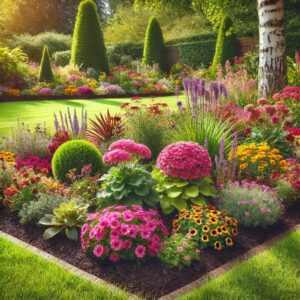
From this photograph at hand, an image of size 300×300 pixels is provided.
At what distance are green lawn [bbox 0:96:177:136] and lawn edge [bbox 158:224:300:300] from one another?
19.3 ft

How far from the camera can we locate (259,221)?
457 centimetres

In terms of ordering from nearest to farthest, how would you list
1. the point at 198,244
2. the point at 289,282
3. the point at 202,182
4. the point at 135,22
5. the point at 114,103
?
the point at 289,282
the point at 198,244
the point at 202,182
the point at 114,103
the point at 135,22

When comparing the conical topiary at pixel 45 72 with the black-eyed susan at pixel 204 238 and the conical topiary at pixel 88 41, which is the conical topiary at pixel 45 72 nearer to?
the conical topiary at pixel 88 41

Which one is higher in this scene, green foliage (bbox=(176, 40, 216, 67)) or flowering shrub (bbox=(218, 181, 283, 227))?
green foliage (bbox=(176, 40, 216, 67))

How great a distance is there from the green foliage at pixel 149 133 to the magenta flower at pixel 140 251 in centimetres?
266

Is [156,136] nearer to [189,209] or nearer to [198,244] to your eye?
[189,209]

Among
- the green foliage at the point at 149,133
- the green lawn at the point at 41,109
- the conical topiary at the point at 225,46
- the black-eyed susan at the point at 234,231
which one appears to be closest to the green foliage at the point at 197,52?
the conical topiary at the point at 225,46

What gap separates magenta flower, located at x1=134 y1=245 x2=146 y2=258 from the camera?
3682 mm

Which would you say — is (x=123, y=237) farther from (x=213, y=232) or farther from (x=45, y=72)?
(x=45, y=72)

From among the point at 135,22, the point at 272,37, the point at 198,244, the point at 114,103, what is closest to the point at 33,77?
the point at 114,103

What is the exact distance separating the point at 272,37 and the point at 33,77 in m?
10.3

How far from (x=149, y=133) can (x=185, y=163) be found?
1778mm

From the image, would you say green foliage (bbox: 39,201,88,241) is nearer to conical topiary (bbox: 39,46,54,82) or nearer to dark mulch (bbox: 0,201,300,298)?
dark mulch (bbox: 0,201,300,298)

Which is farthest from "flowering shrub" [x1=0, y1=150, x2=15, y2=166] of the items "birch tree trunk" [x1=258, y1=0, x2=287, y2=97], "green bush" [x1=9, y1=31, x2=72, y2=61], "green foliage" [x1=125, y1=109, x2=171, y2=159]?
"green bush" [x1=9, y1=31, x2=72, y2=61]
